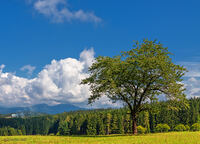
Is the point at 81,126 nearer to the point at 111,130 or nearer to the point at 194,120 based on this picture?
the point at 111,130

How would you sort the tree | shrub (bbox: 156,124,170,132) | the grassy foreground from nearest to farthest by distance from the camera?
the grassy foreground
the tree
shrub (bbox: 156,124,170,132)

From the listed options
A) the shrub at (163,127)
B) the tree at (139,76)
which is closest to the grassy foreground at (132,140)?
the tree at (139,76)

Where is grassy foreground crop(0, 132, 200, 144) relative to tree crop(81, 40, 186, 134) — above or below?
below

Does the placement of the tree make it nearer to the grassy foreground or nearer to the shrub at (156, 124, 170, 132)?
the grassy foreground

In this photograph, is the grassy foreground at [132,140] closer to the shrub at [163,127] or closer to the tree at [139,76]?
the tree at [139,76]

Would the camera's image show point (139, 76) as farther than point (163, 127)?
No

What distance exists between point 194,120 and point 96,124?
234 feet

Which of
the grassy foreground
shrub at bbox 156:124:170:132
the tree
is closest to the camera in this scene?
the grassy foreground

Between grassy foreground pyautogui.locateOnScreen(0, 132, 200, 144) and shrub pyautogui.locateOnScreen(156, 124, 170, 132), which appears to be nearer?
grassy foreground pyautogui.locateOnScreen(0, 132, 200, 144)

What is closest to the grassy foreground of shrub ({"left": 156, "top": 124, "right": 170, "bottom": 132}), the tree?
the tree

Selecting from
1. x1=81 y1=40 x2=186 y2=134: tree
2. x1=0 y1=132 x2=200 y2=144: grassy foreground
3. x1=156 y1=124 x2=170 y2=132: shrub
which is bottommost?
x1=156 y1=124 x2=170 y2=132: shrub

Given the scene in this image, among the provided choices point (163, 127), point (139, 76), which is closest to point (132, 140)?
point (139, 76)

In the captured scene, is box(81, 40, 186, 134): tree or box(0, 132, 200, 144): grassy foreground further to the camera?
box(81, 40, 186, 134): tree

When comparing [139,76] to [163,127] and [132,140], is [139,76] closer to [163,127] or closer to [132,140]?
[132,140]
